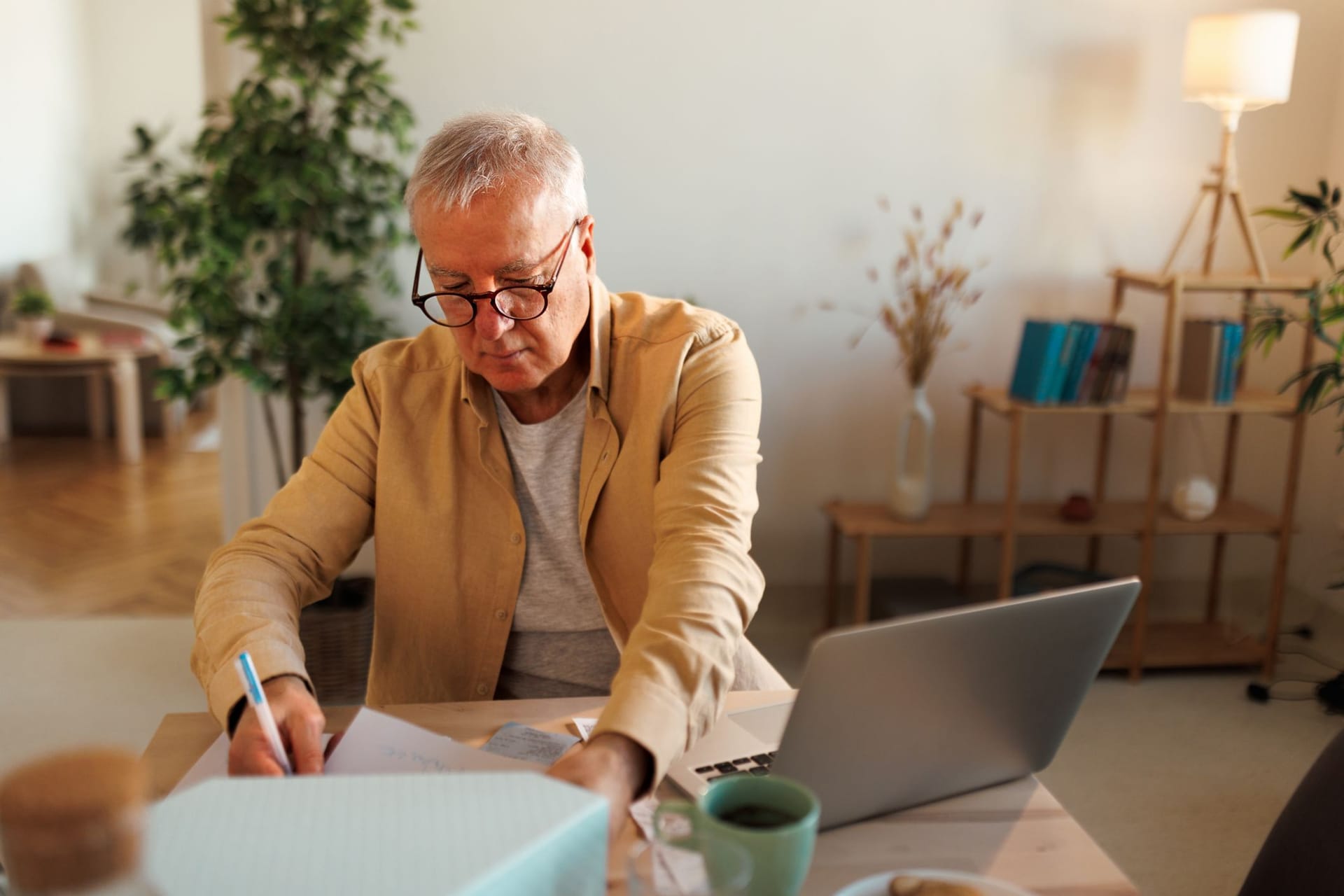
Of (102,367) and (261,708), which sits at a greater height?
(261,708)

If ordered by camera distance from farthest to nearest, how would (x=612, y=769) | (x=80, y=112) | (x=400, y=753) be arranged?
1. (x=80, y=112)
2. (x=400, y=753)
3. (x=612, y=769)

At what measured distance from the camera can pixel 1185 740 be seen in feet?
9.35

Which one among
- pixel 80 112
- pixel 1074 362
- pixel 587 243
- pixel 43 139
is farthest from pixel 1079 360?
pixel 80 112

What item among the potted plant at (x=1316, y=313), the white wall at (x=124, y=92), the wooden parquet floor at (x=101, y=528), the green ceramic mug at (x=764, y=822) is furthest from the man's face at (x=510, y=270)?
the white wall at (x=124, y=92)

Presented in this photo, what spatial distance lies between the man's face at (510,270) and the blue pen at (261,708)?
514mm

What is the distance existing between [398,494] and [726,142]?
1954mm

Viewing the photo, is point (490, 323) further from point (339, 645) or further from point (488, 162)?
point (339, 645)

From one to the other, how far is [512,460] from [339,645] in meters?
1.51

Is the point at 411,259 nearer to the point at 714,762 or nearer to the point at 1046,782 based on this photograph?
the point at 1046,782

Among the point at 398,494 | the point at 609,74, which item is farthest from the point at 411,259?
the point at 398,494

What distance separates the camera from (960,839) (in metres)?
1.03

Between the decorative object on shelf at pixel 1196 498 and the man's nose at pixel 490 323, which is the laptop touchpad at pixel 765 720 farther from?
the decorative object on shelf at pixel 1196 498

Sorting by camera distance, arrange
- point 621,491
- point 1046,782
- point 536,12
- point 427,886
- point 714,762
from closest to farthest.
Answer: point 427,886, point 714,762, point 621,491, point 1046,782, point 536,12

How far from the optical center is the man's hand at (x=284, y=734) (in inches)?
41.4
